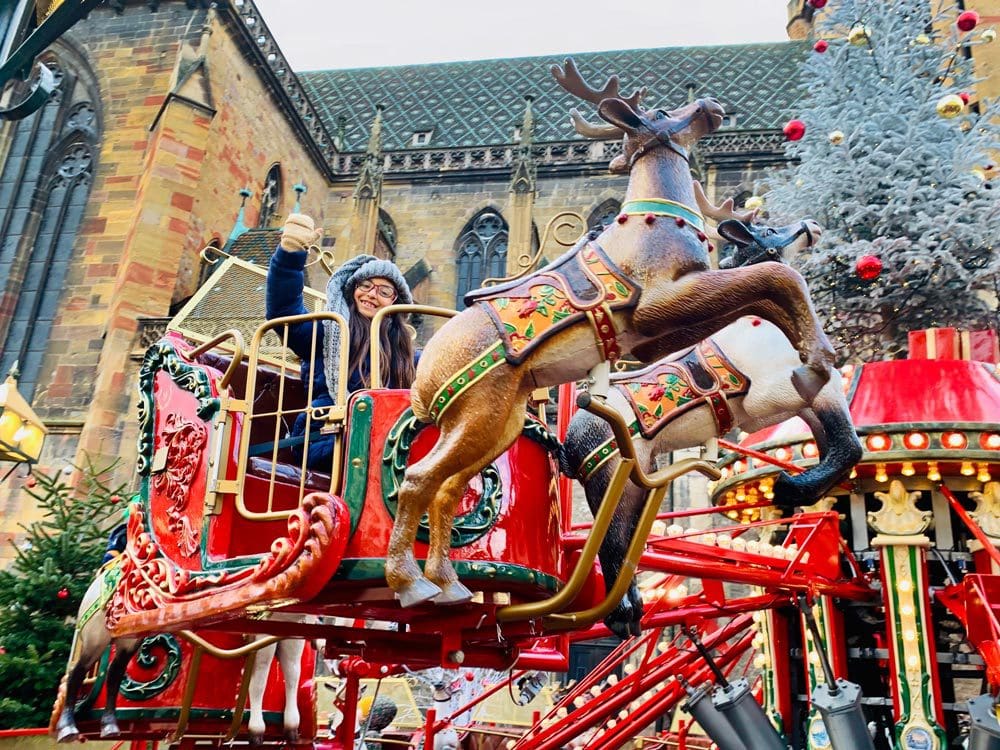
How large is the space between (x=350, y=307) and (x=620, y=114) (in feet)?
4.68

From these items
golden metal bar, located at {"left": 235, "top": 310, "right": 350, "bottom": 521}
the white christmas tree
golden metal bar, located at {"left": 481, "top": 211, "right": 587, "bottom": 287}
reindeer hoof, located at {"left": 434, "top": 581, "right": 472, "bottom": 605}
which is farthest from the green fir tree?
reindeer hoof, located at {"left": 434, "top": 581, "right": 472, "bottom": 605}

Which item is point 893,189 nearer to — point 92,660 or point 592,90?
point 592,90

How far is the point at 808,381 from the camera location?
99.9 inches

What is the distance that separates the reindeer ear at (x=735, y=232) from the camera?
2.99 m

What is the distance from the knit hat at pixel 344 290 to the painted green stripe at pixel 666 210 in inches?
45.8

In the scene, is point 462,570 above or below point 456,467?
below

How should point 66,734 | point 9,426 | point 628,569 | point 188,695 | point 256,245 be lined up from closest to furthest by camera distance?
point 628,569
point 66,734
point 188,695
point 9,426
point 256,245

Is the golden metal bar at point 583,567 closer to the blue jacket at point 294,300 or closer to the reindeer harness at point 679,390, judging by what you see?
the reindeer harness at point 679,390

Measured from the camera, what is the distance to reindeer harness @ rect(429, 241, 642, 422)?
2428 millimetres

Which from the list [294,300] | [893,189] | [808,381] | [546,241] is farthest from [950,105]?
[294,300]

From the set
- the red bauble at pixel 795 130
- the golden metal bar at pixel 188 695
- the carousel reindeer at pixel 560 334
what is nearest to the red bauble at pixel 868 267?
the red bauble at pixel 795 130

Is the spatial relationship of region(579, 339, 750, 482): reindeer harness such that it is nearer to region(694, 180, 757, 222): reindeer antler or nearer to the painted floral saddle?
region(694, 180, 757, 222): reindeer antler

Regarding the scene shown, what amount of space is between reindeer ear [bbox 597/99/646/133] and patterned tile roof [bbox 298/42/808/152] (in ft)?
74.0

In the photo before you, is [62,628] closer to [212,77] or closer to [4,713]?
[4,713]
